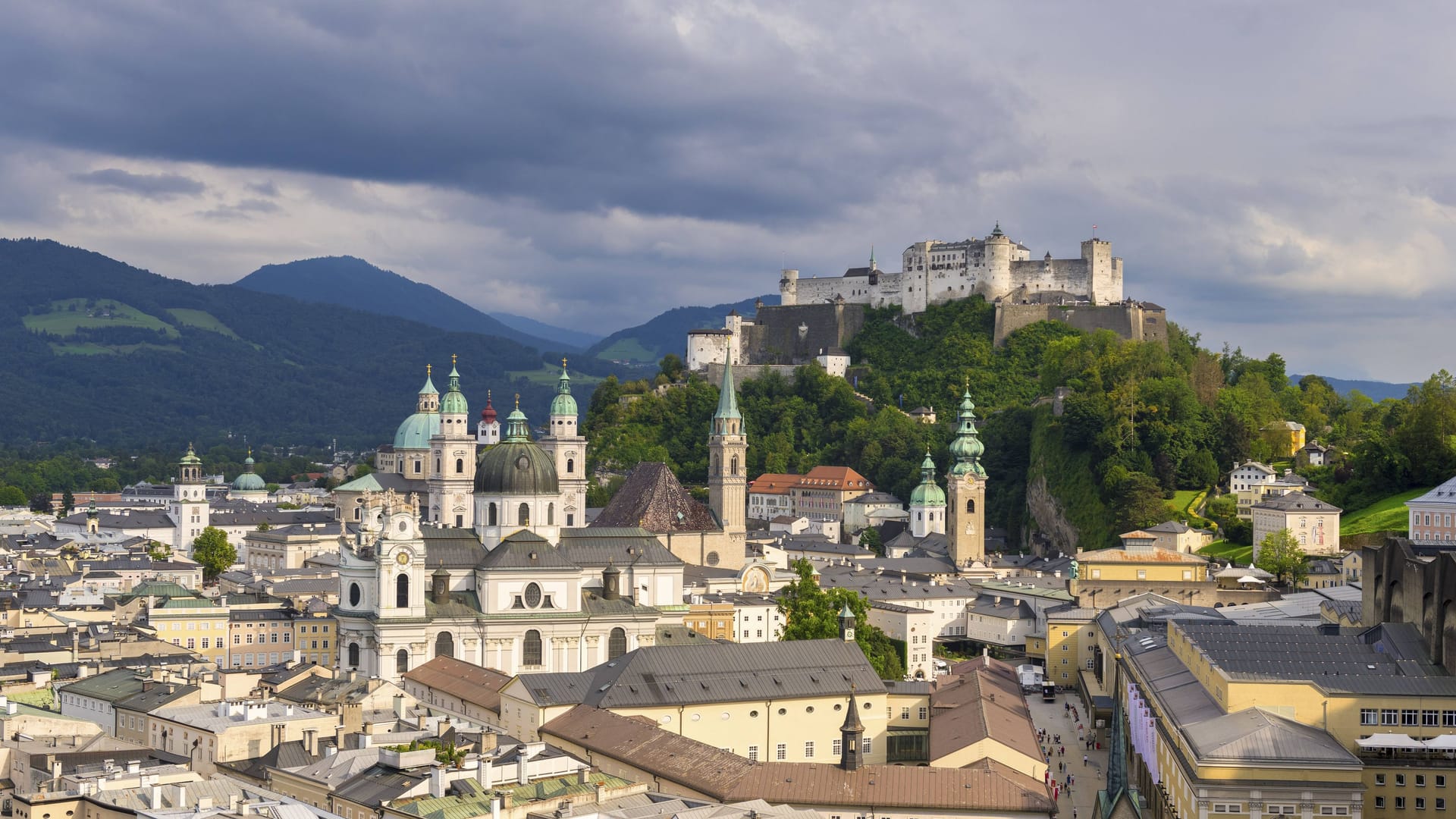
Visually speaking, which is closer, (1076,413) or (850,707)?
(850,707)

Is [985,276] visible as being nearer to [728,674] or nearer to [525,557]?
[525,557]

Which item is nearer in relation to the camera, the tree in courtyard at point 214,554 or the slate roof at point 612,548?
the slate roof at point 612,548

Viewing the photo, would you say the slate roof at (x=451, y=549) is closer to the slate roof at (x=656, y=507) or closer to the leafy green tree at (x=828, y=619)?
the leafy green tree at (x=828, y=619)

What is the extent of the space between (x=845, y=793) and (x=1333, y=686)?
12.5 m

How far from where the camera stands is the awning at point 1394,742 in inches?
1793

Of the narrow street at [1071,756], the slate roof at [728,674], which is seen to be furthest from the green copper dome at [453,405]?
the slate roof at [728,674]

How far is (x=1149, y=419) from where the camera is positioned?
112812 mm

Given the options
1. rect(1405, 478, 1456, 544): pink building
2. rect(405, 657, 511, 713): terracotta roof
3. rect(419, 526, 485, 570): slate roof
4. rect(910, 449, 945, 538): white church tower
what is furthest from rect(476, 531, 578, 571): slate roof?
rect(910, 449, 945, 538): white church tower

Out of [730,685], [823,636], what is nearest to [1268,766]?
[730,685]

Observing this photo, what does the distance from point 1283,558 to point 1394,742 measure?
145 feet

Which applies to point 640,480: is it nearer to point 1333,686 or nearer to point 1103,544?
point 1103,544

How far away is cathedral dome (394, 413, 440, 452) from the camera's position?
431 feet

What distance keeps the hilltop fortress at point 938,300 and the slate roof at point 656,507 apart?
3154cm

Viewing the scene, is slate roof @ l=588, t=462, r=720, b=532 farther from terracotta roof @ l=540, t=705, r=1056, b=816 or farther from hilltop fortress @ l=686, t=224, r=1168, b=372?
terracotta roof @ l=540, t=705, r=1056, b=816
